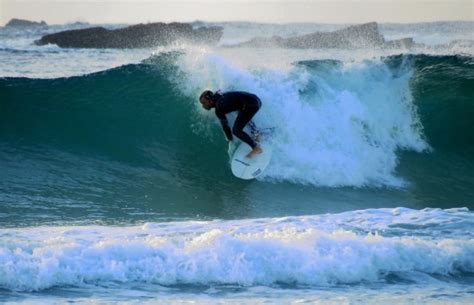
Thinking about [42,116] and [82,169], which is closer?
[82,169]

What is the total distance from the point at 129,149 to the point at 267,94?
2.53 meters

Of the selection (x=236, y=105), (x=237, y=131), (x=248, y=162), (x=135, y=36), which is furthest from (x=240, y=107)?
(x=135, y=36)

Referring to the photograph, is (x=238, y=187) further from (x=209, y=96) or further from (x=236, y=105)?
(x=209, y=96)

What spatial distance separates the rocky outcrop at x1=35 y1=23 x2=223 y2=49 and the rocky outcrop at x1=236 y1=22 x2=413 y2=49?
11.0 feet

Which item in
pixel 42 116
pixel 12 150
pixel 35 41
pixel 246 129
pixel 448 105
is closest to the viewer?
pixel 246 129

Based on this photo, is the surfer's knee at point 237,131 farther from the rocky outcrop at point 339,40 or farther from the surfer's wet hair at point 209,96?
the rocky outcrop at point 339,40

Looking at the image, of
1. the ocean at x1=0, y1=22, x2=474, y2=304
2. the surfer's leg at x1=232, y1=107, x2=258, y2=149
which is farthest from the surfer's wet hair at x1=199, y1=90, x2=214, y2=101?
the ocean at x1=0, y1=22, x2=474, y2=304

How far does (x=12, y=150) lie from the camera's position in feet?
40.8

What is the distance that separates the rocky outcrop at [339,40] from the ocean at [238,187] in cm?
1303

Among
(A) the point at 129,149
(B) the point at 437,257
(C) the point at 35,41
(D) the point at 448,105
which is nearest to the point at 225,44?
(C) the point at 35,41

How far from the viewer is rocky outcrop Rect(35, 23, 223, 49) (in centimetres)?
3104

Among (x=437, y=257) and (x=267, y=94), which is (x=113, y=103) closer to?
(x=267, y=94)

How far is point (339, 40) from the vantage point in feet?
101

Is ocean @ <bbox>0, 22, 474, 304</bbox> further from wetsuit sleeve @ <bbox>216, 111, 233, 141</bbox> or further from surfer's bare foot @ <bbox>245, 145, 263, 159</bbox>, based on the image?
wetsuit sleeve @ <bbox>216, 111, 233, 141</bbox>
